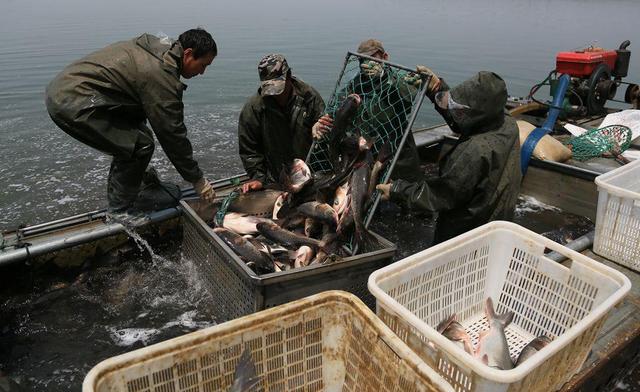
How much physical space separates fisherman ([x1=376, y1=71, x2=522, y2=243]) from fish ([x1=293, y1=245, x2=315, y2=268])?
0.78m

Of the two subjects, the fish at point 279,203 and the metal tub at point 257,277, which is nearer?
the metal tub at point 257,277

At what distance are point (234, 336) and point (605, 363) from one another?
90.6 inches

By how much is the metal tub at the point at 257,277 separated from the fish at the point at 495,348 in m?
0.92

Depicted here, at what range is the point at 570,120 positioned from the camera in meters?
8.87

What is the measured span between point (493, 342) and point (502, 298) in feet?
1.78

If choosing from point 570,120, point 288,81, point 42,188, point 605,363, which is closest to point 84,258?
point 288,81

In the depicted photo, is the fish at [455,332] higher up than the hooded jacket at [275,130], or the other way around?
the hooded jacket at [275,130]

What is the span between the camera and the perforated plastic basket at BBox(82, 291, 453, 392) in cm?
201

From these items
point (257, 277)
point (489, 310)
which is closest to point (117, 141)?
point (257, 277)

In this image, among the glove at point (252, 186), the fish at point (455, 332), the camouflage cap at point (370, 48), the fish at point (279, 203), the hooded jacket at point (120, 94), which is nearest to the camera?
the fish at point (455, 332)

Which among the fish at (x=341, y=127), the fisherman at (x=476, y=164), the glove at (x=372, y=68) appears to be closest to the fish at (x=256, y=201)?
the fish at (x=341, y=127)

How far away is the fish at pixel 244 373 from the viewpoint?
231cm

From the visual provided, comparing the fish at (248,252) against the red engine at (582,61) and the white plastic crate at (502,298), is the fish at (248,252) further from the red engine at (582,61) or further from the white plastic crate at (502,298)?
the red engine at (582,61)

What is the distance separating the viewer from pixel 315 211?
4238 mm
